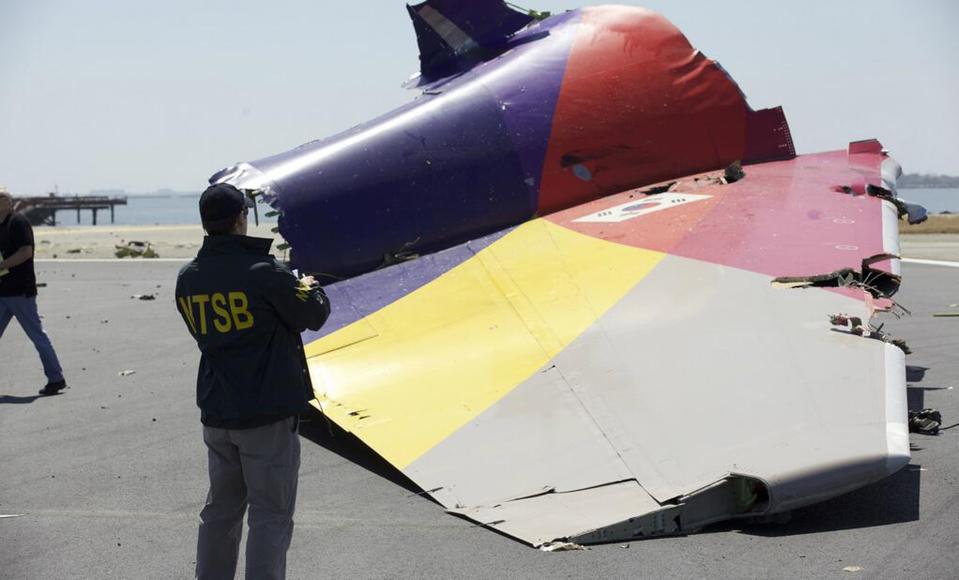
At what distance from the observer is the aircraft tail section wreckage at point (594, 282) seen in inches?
185

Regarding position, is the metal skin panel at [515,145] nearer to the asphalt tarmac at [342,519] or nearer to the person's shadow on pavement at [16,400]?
the asphalt tarmac at [342,519]

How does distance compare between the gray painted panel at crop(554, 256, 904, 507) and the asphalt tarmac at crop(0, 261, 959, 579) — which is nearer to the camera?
the asphalt tarmac at crop(0, 261, 959, 579)

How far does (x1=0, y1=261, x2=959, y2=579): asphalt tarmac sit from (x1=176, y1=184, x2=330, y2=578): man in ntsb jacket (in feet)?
2.50

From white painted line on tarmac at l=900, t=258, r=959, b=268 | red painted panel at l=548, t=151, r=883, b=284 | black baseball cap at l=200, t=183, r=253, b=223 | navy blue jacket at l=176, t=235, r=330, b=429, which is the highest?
black baseball cap at l=200, t=183, r=253, b=223

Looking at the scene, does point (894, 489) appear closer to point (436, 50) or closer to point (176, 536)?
point (176, 536)

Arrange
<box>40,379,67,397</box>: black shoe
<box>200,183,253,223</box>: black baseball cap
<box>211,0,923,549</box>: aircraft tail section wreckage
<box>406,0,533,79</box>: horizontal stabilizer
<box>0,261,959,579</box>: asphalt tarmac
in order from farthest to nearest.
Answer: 1. <box>406,0,533,79</box>: horizontal stabilizer
2. <box>40,379,67,397</box>: black shoe
3. <box>211,0,923,549</box>: aircraft tail section wreckage
4. <box>0,261,959,579</box>: asphalt tarmac
5. <box>200,183,253,223</box>: black baseball cap

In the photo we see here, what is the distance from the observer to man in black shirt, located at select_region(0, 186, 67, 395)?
8547mm

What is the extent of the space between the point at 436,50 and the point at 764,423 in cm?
570

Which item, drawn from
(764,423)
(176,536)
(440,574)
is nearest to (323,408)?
(176,536)

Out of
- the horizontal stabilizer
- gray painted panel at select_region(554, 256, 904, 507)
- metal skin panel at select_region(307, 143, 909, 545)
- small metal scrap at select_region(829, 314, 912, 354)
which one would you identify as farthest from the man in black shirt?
small metal scrap at select_region(829, 314, 912, 354)

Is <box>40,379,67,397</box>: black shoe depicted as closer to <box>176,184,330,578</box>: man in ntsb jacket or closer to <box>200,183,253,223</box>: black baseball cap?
<box>176,184,330,578</box>: man in ntsb jacket

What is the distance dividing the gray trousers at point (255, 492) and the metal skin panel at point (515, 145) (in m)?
3.35

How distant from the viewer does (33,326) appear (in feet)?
28.2

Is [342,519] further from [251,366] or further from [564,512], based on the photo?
[251,366]
